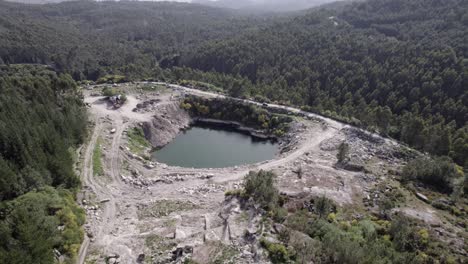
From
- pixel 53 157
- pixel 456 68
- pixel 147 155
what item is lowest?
pixel 147 155

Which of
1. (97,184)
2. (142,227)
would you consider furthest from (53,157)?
(142,227)

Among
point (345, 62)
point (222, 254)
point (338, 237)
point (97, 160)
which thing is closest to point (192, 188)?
point (97, 160)

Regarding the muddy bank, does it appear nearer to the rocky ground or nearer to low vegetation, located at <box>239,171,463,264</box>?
the rocky ground

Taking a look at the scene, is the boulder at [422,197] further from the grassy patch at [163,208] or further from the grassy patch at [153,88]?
the grassy patch at [153,88]

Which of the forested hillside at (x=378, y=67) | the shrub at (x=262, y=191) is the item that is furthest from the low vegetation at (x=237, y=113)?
the shrub at (x=262, y=191)

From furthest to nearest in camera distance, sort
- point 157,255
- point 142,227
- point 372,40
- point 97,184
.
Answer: point 372,40 < point 97,184 < point 142,227 < point 157,255

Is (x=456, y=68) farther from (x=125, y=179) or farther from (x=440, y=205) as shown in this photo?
(x=125, y=179)

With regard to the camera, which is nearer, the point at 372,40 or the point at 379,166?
the point at 379,166
